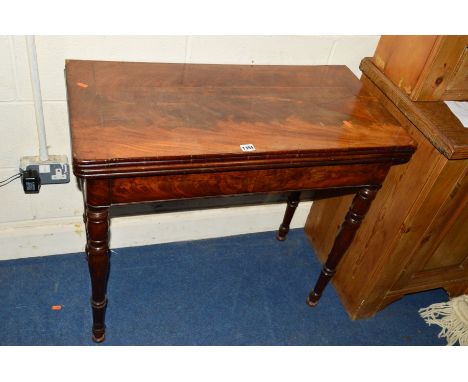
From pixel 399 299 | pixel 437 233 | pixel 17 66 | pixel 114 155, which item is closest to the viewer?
pixel 114 155

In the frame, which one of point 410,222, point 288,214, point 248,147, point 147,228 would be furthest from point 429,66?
point 147,228

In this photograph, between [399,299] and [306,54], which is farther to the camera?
[399,299]

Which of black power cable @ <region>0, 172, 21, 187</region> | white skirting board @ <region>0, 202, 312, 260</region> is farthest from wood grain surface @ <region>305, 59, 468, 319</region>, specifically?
black power cable @ <region>0, 172, 21, 187</region>

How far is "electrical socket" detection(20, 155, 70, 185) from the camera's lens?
1452 millimetres

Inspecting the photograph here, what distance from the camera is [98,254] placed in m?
1.18

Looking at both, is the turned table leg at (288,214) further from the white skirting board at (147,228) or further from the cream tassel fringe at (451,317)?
the cream tassel fringe at (451,317)

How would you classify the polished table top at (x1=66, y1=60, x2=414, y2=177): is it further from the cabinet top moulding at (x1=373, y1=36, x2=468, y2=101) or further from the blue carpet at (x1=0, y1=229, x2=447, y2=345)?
the blue carpet at (x1=0, y1=229, x2=447, y2=345)

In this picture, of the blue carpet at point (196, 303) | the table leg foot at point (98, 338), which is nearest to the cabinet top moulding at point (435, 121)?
the blue carpet at point (196, 303)

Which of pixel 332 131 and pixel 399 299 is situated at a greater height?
pixel 332 131

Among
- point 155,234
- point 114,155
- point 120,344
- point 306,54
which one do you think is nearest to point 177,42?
point 306,54

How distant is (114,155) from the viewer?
0.98 m

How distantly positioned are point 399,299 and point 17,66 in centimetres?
157

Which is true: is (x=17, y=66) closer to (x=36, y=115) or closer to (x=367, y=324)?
(x=36, y=115)
